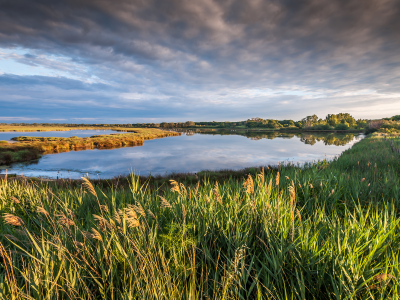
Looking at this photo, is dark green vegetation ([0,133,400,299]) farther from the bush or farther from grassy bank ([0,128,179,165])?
the bush

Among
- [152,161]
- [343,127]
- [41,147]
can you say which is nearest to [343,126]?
[343,127]

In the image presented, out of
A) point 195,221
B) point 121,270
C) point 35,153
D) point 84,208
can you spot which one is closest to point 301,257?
point 195,221

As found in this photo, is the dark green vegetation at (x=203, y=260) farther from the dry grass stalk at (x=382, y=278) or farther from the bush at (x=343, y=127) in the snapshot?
the bush at (x=343, y=127)

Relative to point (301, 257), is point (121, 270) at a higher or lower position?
lower

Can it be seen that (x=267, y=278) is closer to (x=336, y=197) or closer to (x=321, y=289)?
(x=321, y=289)

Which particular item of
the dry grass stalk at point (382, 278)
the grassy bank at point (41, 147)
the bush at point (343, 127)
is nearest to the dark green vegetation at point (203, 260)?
the dry grass stalk at point (382, 278)

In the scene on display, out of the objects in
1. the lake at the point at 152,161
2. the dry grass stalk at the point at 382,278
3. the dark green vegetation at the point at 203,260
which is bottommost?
the lake at the point at 152,161

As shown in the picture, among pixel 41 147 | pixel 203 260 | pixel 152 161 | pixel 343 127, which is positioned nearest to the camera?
pixel 203 260

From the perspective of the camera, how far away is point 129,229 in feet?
11.0

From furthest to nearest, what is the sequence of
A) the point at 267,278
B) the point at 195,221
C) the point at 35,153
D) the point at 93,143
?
the point at 93,143 → the point at 35,153 → the point at 195,221 → the point at 267,278

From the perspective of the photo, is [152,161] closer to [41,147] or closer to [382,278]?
[41,147]

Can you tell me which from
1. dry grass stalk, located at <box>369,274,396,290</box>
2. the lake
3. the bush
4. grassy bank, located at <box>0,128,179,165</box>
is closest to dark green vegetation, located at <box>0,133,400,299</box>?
dry grass stalk, located at <box>369,274,396,290</box>

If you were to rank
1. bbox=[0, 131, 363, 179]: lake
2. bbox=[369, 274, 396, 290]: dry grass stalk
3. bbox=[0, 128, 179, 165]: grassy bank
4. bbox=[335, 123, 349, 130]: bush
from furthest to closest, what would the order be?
bbox=[335, 123, 349, 130]: bush < bbox=[0, 128, 179, 165]: grassy bank < bbox=[0, 131, 363, 179]: lake < bbox=[369, 274, 396, 290]: dry grass stalk

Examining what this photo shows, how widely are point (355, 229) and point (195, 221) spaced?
2.69 metres
